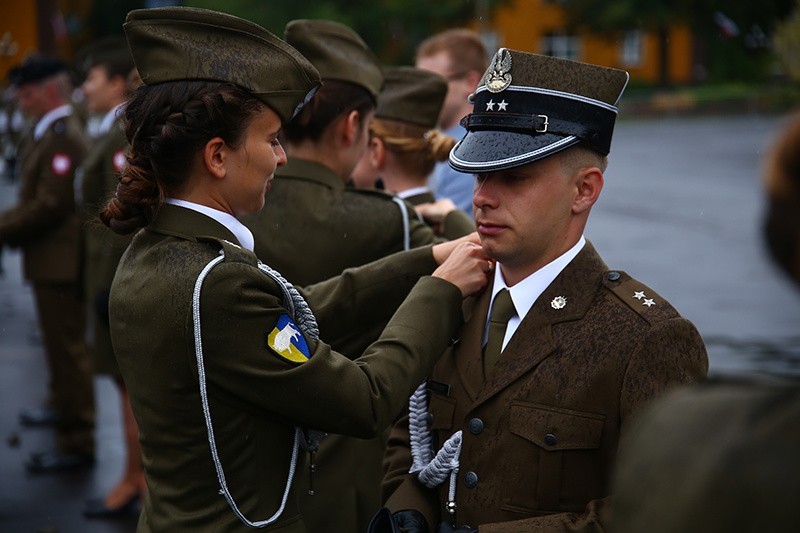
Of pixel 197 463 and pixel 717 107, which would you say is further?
pixel 717 107

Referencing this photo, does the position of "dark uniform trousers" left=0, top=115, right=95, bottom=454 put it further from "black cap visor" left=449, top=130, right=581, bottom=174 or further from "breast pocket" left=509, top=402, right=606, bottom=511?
"breast pocket" left=509, top=402, right=606, bottom=511

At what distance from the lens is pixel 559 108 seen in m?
2.58

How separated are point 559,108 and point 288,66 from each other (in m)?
0.65

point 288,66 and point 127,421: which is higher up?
point 288,66

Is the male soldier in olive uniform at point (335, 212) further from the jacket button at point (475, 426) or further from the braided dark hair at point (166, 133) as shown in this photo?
the braided dark hair at point (166, 133)

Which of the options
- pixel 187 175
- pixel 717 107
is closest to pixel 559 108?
pixel 187 175

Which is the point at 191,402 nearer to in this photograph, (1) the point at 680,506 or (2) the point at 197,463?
(2) the point at 197,463

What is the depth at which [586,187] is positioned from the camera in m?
2.66

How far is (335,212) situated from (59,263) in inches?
166

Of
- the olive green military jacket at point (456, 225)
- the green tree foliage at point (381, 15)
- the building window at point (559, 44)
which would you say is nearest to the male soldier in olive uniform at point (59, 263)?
the olive green military jacket at point (456, 225)

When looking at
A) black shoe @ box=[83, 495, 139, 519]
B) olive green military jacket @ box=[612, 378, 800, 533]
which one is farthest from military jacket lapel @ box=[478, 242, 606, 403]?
black shoe @ box=[83, 495, 139, 519]

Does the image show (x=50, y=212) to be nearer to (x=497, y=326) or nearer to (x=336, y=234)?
(x=336, y=234)

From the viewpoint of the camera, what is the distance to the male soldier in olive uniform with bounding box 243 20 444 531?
11.1 feet

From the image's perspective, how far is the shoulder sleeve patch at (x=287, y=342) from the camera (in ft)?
7.65
